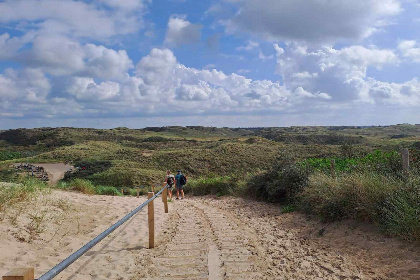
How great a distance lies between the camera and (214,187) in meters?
19.2

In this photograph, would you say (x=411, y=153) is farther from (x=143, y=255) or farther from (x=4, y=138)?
(x=4, y=138)

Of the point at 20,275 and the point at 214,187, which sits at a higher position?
the point at 20,275

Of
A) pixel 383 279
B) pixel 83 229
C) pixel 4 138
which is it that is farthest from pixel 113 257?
pixel 4 138

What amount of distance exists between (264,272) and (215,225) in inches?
149

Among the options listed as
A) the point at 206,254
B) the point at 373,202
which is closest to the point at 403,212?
the point at 373,202

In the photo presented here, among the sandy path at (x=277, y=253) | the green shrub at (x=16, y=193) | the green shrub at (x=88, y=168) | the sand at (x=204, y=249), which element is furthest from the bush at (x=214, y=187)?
the green shrub at (x=88, y=168)

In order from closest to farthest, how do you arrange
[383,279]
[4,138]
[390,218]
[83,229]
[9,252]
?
1. [383,279]
2. [9,252]
3. [390,218]
4. [83,229]
5. [4,138]

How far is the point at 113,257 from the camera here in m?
6.00

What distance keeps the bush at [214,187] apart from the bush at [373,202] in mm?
8325

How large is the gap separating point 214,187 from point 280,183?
715 cm

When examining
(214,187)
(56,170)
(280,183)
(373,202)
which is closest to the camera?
(373,202)

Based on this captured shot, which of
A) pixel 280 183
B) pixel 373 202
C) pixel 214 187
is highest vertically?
pixel 373 202

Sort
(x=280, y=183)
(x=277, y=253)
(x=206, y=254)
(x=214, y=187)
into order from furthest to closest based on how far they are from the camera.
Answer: (x=214, y=187)
(x=280, y=183)
(x=277, y=253)
(x=206, y=254)

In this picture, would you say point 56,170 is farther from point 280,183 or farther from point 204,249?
point 204,249
